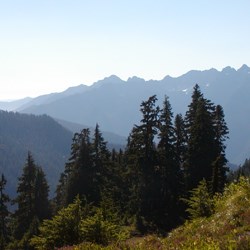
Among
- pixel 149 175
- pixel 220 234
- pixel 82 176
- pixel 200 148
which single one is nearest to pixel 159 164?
pixel 149 175

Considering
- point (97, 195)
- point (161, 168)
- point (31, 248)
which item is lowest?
point (31, 248)

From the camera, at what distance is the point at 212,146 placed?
48.6 meters

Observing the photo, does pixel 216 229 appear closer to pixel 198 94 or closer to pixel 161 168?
pixel 161 168

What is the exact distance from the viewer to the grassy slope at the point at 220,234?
32.6 ft

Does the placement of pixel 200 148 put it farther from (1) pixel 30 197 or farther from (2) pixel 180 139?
(1) pixel 30 197

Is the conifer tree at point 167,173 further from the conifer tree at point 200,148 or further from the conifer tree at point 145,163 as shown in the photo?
the conifer tree at point 200,148

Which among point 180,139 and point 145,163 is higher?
point 180,139

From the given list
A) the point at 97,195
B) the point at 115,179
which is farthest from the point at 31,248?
the point at 115,179

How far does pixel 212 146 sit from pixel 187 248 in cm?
3955

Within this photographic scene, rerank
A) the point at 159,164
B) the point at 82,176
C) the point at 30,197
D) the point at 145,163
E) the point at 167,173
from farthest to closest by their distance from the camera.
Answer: the point at 30,197 < the point at 82,176 < the point at 167,173 < the point at 159,164 < the point at 145,163

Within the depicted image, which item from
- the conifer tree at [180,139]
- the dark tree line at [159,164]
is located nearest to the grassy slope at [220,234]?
the dark tree line at [159,164]

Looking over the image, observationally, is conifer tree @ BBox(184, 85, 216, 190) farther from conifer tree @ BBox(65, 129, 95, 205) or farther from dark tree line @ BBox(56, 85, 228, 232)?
conifer tree @ BBox(65, 129, 95, 205)

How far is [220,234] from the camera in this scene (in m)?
11.8

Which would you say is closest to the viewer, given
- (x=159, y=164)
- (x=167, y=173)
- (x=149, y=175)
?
(x=149, y=175)
